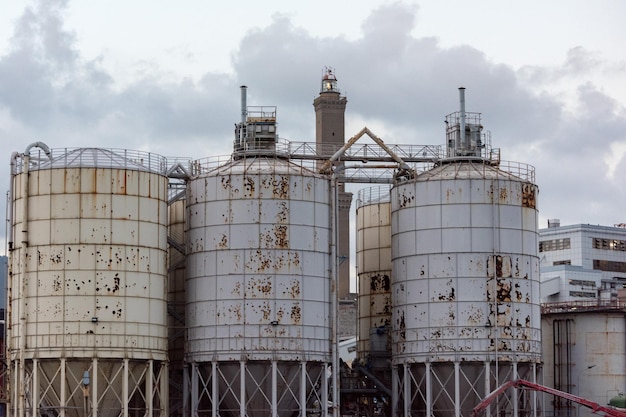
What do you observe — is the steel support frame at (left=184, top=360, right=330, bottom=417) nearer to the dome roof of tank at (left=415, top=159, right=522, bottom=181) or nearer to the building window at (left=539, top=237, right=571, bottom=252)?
the dome roof of tank at (left=415, top=159, right=522, bottom=181)

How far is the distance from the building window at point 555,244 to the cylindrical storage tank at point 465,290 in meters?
78.4

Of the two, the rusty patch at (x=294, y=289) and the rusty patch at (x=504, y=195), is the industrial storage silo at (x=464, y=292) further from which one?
the rusty patch at (x=294, y=289)

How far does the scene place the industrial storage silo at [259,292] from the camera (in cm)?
7944

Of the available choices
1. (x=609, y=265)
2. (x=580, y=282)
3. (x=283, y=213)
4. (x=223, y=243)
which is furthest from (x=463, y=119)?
(x=609, y=265)

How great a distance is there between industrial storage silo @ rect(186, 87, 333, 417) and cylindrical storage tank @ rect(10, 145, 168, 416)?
2.78 m

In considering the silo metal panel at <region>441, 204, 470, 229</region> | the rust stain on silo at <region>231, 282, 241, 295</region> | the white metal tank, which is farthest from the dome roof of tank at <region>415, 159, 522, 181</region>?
the rust stain on silo at <region>231, 282, 241, 295</region>

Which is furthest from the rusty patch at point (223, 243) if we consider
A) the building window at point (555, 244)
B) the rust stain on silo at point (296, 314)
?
the building window at point (555, 244)

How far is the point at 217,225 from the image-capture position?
81562 mm

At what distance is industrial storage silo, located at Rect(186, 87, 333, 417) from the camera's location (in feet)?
261

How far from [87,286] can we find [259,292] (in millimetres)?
10047

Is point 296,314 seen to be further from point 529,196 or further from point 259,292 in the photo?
point 529,196

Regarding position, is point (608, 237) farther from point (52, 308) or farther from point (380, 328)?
point (52, 308)

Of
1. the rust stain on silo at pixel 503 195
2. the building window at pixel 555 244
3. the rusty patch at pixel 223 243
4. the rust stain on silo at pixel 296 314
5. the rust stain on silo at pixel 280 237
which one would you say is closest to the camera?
the rust stain on silo at pixel 296 314

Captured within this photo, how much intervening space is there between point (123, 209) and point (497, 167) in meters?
24.2
